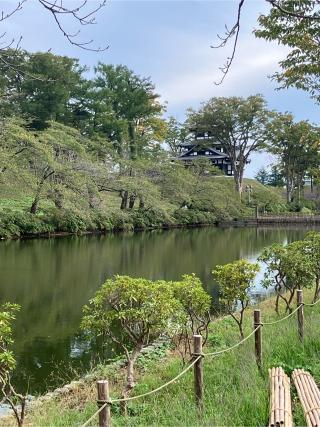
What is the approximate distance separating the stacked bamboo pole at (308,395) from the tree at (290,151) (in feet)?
126

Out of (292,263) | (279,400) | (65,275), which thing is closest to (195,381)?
(279,400)

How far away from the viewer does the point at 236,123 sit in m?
42.4

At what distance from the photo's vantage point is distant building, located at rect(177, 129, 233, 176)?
4772cm

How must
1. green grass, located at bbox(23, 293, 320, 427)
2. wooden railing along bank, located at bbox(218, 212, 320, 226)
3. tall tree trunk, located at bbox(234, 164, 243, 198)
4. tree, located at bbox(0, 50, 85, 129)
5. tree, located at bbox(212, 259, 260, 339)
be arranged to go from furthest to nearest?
tall tree trunk, located at bbox(234, 164, 243, 198) → wooden railing along bank, located at bbox(218, 212, 320, 226) → tree, located at bbox(0, 50, 85, 129) → tree, located at bbox(212, 259, 260, 339) → green grass, located at bbox(23, 293, 320, 427)

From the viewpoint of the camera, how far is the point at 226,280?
5.79 metres

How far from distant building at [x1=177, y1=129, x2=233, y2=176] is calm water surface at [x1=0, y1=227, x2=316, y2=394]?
25144mm

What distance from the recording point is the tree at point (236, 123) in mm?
41406

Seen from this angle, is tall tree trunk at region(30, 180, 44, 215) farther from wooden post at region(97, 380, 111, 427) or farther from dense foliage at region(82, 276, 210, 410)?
wooden post at region(97, 380, 111, 427)

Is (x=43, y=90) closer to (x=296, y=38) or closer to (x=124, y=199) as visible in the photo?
(x=124, y=199)

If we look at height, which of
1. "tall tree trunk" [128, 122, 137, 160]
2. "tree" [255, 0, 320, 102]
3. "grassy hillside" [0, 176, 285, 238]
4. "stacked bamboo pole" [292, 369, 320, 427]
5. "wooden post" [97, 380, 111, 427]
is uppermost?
"tall tree trunk" [128, 122, 137, 160]

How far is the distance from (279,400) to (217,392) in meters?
0.93

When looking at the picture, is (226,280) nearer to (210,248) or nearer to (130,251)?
(130,251)

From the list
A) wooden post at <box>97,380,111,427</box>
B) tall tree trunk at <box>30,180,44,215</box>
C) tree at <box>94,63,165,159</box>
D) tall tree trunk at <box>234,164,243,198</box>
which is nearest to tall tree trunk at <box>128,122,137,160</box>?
tree at <box>94,63,165,159</box>

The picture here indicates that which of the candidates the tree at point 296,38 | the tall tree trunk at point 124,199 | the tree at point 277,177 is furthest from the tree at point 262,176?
the tree at point 296,38
